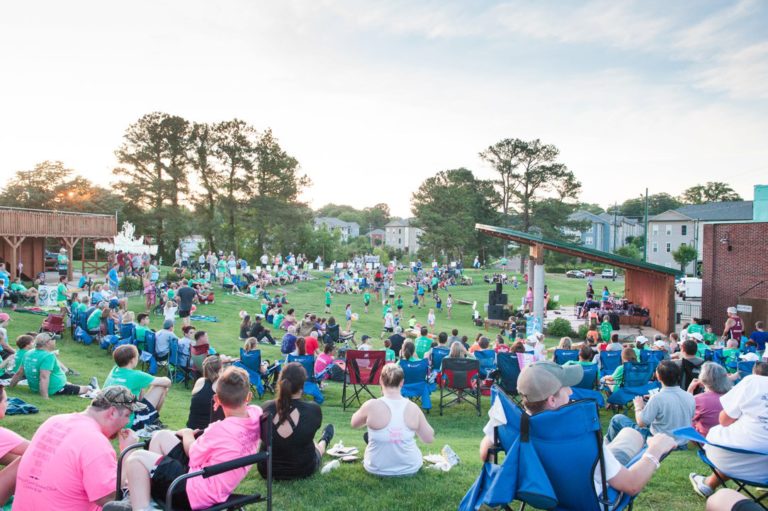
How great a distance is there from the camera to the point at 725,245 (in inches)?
853

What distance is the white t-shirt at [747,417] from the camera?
12.5 ft

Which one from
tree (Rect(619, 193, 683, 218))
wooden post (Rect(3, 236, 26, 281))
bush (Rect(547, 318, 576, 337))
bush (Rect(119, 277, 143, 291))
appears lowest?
bush (Rect(547, 318, 576, 337))

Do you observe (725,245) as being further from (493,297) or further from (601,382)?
(601,382)

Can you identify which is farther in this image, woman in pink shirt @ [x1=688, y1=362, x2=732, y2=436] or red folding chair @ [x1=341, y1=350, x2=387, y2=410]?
red folding chair @ [x1=341, y1=350, x2=387, y2=410]

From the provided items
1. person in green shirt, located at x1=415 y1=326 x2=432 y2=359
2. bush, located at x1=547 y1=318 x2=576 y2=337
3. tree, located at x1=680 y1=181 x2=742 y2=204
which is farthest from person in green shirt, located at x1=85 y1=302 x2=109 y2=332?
tree, located at x1=680 y1=181 x2=742 y2=204

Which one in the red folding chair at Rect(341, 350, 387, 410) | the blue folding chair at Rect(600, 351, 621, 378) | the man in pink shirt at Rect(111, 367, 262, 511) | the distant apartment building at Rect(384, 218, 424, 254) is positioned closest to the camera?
the man in pink shirt at Rect(111, 367, 262, 511)

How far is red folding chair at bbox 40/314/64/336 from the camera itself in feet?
42.3

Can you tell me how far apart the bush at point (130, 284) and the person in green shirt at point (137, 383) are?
20526mm

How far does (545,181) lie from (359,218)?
85592 millimetres

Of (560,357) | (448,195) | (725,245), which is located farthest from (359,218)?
(560,357)

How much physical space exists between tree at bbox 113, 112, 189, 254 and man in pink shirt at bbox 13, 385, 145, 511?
4324 cm

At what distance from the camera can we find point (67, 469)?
3.13 m

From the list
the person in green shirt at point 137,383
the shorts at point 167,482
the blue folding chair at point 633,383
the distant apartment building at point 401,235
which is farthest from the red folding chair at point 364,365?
the distant apartment building at point 401,235

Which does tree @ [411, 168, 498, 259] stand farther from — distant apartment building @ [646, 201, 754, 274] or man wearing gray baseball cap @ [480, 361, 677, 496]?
man wearing gray baseball cap @ [480, 361, 677, 496]
